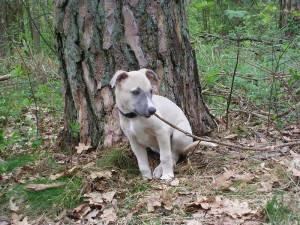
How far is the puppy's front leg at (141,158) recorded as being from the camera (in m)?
4.14

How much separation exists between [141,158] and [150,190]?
0.48 metres

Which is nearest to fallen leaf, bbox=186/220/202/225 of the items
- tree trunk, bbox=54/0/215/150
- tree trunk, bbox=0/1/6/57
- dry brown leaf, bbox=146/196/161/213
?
dry brown leaf, bbox=146/196/161/213

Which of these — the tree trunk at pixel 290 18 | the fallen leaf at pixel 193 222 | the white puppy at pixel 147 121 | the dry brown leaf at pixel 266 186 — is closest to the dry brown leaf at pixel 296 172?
the dry brown leaf at pixel 266 186

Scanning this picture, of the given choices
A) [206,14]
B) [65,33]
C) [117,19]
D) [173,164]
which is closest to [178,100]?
[173,164]

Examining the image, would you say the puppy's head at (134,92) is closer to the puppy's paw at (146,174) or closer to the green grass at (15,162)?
the puppy's paw at (146,174)

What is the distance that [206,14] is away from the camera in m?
12.4

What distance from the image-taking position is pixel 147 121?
3912 mm

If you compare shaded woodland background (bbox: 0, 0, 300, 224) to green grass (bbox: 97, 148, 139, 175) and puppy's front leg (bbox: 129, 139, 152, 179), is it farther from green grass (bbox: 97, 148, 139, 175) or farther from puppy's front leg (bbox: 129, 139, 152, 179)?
puppy's front leg (bbox: 129, 139, 152, 179)

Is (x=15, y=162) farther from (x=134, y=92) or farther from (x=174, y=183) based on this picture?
(x=174, y=183)

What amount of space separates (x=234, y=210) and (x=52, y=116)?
171 inches

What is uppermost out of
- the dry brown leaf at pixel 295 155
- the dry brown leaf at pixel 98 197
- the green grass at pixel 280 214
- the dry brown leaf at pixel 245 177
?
the green grass at pixel 280 214

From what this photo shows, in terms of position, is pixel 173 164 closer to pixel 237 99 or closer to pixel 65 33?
pixel 65 33

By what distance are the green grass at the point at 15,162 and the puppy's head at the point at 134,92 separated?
125 centimetres

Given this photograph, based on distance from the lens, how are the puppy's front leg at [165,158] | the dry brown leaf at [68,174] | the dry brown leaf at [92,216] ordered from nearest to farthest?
the dry brown leaf at [92,216] < the dry brown leaf at [68,174] < the puppy's front leg at [165,158]
